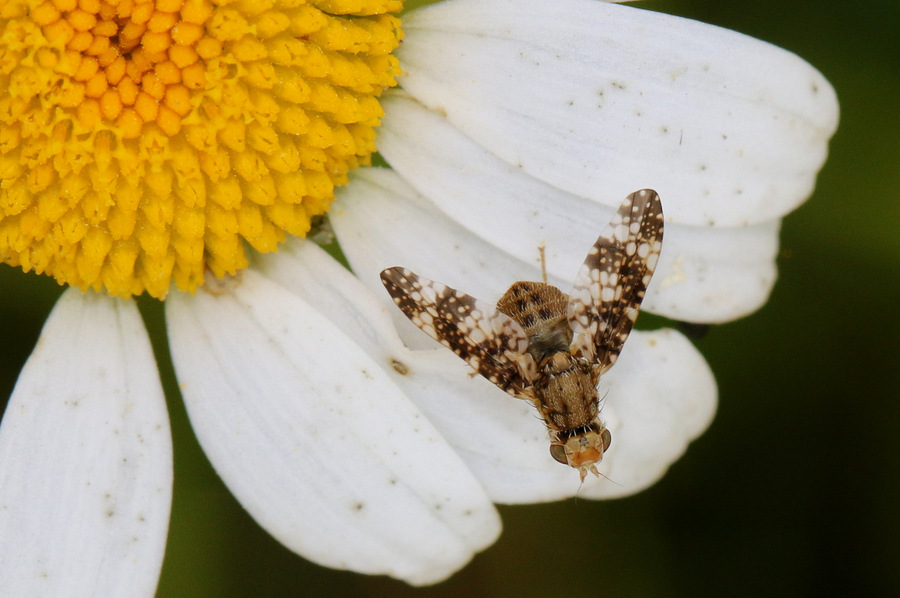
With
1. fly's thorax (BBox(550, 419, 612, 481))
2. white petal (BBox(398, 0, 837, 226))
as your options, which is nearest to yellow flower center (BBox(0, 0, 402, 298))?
white petal (BBox(398, 0, 837, 226))

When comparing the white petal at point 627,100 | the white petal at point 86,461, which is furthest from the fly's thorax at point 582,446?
the white petal at point 86,461

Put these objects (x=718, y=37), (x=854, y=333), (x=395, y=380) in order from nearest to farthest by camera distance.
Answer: (x=718, y=37)
(x=395, y=380)
(x=854, y=333)

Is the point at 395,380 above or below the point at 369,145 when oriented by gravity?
below

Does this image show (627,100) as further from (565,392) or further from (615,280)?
(565,392)

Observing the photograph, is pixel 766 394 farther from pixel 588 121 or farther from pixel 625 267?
pixel 588 121

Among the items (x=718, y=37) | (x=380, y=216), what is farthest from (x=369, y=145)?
(x=718, y=37)

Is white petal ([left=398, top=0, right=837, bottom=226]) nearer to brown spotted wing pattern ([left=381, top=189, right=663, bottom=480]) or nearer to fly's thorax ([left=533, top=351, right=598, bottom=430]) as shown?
brown spotted wing pattern ([left=381, top=189, right=663, bottom=480])

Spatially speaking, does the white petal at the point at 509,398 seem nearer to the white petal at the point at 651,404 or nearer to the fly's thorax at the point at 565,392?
the white petal at the point at 651,404
